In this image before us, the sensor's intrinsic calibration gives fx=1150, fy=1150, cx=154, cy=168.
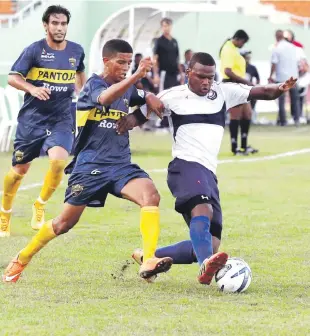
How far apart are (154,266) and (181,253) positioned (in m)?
0.53

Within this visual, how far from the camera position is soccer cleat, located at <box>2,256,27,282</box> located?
314 inches

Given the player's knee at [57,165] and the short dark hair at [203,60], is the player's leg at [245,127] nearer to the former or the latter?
the player's knee at [57,165]

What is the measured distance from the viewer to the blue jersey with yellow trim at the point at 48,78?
10.7 m

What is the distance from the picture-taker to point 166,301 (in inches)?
283

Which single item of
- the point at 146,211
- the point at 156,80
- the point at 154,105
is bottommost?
the point at 156,80

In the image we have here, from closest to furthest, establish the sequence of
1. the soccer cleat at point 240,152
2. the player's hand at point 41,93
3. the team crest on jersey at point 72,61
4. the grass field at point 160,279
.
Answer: the grass field at point 160,279
the player's hand at point 41,93
the team crest on jersey at point 72,61
the soccer cleat at point 240,152

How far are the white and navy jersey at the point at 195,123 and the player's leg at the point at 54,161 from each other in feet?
8.62

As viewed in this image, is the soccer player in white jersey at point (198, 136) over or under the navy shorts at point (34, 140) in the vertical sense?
over

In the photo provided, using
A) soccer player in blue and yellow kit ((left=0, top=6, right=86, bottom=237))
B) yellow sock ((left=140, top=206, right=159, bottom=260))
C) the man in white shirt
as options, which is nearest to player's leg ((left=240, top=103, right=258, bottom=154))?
the man in white shirt

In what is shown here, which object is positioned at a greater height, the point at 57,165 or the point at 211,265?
the point at 211,265

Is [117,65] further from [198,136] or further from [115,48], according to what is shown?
[198,136]

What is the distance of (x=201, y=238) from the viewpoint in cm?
759

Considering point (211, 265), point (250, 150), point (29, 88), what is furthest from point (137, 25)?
point (211, 265)

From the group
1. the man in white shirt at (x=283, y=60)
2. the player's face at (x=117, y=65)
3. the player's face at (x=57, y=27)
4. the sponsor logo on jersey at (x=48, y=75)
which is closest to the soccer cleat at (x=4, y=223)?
the sponsor logo on jersey at (x=48, y=75)
